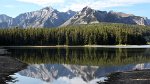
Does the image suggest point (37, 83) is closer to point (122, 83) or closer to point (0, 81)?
point (0, 81)

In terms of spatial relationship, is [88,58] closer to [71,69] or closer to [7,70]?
[71,69]

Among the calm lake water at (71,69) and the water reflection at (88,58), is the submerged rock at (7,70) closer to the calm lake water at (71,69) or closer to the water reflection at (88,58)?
the calm lake water at (71,69)

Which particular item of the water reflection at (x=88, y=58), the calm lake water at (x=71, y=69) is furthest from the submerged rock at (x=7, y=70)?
the water reflection at (x=88, y=58)

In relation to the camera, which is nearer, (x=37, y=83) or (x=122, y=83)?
(x=122, y=83)

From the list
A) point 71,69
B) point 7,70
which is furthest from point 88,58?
point 7,70

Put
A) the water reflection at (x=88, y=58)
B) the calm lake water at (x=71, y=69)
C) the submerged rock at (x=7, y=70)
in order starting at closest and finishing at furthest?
the submerged rock at (x=7, y=70) < the calm lake water at (x=71, y=69) < the water reflection at (x=88, y=58)

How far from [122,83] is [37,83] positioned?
45.2 ft

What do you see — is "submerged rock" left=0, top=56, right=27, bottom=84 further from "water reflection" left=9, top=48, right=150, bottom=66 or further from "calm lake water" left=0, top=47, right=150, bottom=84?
"water reflection" left=9, top=48, right=150, bottom=66

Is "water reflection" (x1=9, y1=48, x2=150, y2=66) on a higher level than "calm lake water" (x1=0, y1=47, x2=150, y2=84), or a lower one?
lower

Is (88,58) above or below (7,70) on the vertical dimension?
below

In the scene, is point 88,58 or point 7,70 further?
point 88,58

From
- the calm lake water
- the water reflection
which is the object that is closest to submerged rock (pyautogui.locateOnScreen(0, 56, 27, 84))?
the calm lake water

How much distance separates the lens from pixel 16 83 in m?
49.0

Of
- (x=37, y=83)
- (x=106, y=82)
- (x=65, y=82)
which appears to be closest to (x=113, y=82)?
(x=106, y=82)
